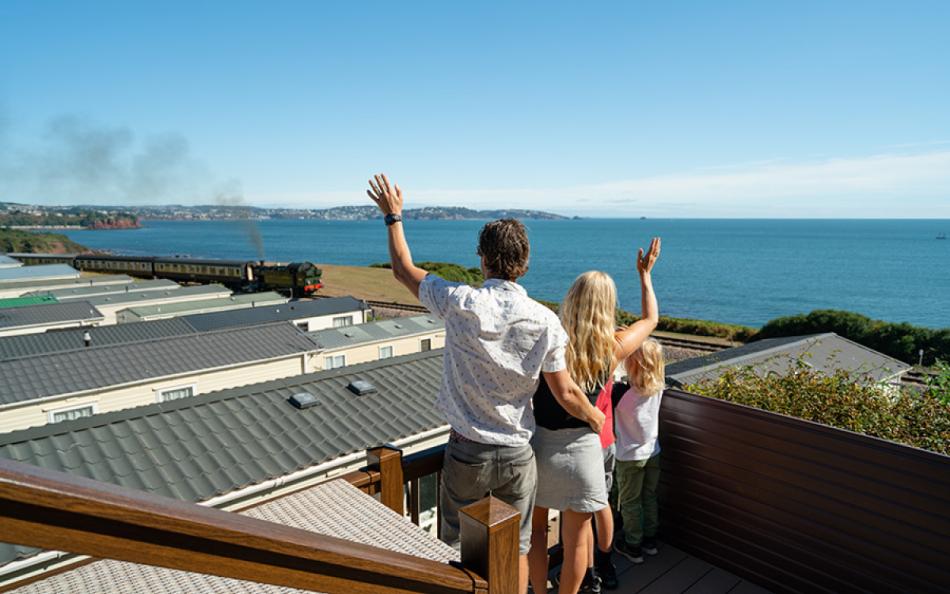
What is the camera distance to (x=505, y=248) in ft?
7.41

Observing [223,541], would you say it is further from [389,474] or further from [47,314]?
[47,314]

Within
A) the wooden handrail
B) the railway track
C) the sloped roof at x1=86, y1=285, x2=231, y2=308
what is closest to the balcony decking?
the wooden handrail

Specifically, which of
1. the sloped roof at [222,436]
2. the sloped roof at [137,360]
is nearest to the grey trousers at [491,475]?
the sloped roof at [222,436]

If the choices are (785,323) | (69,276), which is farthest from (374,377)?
(69,276)

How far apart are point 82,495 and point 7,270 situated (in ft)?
134

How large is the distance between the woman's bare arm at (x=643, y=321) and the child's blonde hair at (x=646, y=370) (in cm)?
52

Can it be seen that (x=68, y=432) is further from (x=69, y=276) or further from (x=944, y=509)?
(x=69, y=276)

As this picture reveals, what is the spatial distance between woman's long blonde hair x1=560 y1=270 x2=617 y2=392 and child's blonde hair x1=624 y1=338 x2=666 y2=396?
935 millimetres

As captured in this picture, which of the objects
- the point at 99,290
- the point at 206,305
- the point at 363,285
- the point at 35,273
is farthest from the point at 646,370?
the point at 363,285

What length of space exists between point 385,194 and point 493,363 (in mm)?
908

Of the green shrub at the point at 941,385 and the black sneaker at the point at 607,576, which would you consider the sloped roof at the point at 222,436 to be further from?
the green shrub at the point at 941,385

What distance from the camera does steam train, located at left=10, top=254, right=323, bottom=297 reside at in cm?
3634

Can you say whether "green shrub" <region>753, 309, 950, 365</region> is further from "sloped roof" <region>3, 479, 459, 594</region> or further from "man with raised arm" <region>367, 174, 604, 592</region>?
"sloped roof" <region>3, 479, 459, 594</region>

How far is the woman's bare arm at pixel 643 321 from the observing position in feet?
8.97
